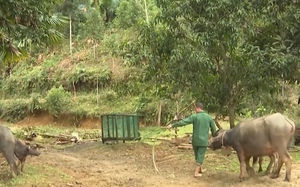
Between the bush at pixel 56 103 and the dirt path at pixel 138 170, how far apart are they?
15.7m

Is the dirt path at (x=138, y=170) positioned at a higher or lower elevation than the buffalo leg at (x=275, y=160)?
lower

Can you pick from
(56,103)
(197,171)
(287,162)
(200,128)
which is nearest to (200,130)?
(200,128)

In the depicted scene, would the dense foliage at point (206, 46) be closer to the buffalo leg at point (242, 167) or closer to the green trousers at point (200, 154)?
→ the green trousers at point (200, 154)

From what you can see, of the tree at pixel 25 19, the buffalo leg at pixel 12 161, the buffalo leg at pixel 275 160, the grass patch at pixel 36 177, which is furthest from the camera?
the buffalo leg at pixel 12 161

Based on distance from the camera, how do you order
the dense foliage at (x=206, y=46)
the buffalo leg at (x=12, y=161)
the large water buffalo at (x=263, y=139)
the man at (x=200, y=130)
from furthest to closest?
1. the dense foliage at (x=206, y=46)
2. the man at (x=200, y=130)
3. the buffalo leg at (x=12, y=161)
4. the large water buffalo at (x=263, y=139)

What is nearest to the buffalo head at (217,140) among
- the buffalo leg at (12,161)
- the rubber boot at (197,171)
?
the rubber boot at (197,171)

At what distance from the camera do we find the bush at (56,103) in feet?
100.0

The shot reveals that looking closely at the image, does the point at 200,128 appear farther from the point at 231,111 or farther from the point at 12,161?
the point at 231,111

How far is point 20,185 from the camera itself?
30.0ft

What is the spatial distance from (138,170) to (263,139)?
3.60 meters

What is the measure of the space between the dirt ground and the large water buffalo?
42cm

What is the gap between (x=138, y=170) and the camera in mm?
11352

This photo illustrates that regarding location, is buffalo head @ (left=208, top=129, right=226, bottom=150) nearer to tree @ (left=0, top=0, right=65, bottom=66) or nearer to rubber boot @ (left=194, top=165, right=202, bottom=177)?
rubber boot @ (left=194, top=165, right=202, bottom=177)

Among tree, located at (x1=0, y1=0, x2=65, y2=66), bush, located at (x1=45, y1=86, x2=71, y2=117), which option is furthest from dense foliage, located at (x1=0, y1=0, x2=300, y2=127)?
bush, located at (x1=45, y1=86, x2=71, y2=117)
